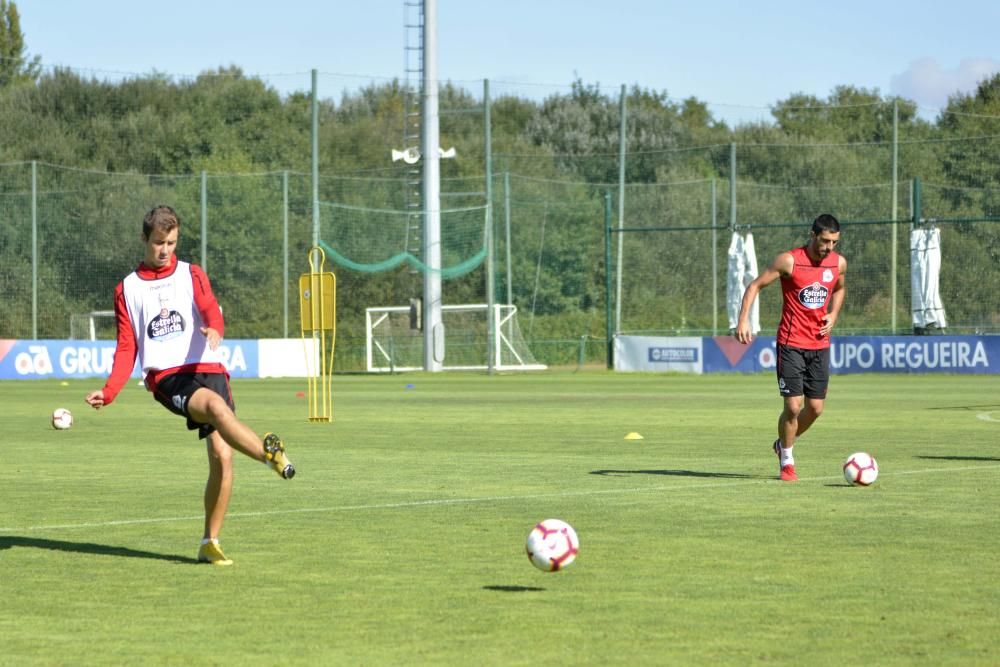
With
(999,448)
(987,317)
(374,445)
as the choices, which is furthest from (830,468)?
(987,317)

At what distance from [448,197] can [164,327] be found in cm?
4574

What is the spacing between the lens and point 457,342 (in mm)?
50875

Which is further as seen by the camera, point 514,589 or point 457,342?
point 457,342

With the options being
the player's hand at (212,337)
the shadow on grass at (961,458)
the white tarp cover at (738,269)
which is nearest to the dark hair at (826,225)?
the shadow on grass at (961,458)

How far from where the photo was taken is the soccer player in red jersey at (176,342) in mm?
9555

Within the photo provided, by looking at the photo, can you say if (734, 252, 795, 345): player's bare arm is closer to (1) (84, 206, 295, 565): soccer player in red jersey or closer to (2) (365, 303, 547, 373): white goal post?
(1) (84, 206, 295, 565): soccer player in red jersey

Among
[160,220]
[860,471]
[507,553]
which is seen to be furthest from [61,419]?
[507,553]

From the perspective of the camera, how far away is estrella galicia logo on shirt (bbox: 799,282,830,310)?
47.7 feet

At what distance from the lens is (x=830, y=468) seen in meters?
15.6

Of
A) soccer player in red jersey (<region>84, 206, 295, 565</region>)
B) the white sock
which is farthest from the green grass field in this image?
soccer player in red jersey (<region>84, 206, 295, 565</region>)

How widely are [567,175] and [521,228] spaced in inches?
298

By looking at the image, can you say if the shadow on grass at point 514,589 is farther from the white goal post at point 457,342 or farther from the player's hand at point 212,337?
the white goal post at point 457,342

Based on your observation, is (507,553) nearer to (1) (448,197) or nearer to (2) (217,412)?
(2) (217,412)

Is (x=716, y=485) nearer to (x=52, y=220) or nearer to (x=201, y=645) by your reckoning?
Result: (x=201, y=645)
